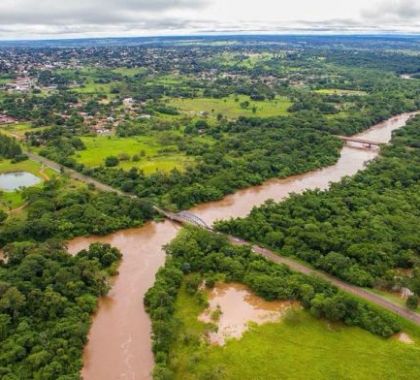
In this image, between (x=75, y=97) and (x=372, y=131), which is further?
(x=75, y=97)

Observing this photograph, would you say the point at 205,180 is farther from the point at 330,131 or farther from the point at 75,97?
the point at 75,97

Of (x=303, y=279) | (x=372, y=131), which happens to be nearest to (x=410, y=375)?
(x=303, y=279)

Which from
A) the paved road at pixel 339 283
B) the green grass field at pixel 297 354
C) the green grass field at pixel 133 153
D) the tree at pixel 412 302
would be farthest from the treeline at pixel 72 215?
the tree at pixel 412 302

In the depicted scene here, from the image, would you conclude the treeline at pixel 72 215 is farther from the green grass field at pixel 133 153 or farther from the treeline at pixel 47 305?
the green grass field at pixel 133 153

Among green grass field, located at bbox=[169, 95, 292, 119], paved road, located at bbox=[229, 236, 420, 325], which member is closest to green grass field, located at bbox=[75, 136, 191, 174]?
paved road, located at bbox=[229, 236, 420, 325]

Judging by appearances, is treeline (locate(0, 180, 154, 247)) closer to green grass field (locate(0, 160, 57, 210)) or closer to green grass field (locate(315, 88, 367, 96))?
green grass field (locate(0, 160, 57, 210))

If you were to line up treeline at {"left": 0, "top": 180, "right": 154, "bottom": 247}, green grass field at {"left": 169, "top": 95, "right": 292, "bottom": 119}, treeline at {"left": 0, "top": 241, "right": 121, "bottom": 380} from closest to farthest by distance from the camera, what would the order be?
treeline at {"left": 0, "top": 241, "right": 121, "bottom": 380}, treeline at {"left": 0, "top": 180, "right": 154, "bottom": 247}, green grass field at {"left": 169, "top": 95, "right": 292, "bottom": 119}

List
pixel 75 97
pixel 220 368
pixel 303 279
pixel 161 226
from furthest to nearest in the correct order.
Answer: pixel 75 97 → pixel 161 226 → pixel 303 279 → pixel 220 368
